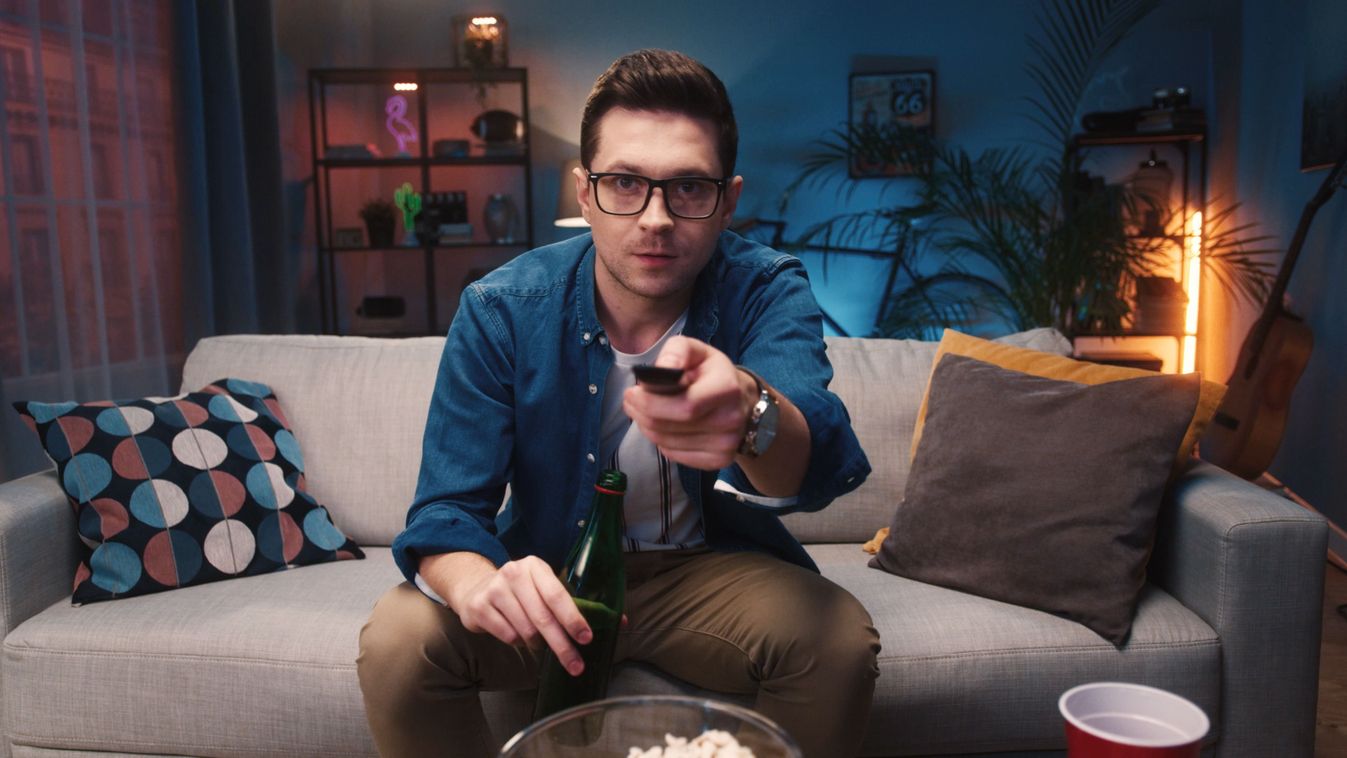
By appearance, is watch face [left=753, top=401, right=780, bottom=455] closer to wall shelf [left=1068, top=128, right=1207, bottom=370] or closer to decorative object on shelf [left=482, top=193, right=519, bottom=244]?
decorative object on shelf [left=482, top=193, right=519, bottom=244]

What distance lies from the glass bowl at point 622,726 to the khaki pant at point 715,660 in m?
0.64

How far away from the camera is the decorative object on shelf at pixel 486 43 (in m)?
4.69

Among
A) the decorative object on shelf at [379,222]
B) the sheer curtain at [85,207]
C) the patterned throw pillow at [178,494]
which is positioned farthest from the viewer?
the decorative object on shelf at [379,222]

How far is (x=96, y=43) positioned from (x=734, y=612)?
2.74 m

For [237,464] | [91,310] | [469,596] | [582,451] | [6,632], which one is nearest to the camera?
[469,596]

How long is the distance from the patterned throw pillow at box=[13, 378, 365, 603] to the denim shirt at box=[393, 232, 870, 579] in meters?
0.53

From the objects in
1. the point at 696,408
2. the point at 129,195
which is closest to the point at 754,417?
the point at 696,408

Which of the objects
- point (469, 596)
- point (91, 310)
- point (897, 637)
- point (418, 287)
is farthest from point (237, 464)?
point (418, 287)

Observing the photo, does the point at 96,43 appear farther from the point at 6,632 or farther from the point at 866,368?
the point at 866,368

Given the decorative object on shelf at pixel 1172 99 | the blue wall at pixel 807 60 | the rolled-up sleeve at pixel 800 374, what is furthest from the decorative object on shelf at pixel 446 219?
the rolled-up sleeve at pixel 800 374

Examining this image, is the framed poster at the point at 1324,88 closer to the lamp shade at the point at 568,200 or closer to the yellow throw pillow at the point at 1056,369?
the yellow throw pillow at the point at 1056,369

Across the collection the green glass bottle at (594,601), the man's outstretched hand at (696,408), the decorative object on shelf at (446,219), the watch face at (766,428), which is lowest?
the green glass bottle at (594,601)

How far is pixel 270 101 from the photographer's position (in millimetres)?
3900

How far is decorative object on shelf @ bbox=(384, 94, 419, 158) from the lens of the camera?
471 centimetres
